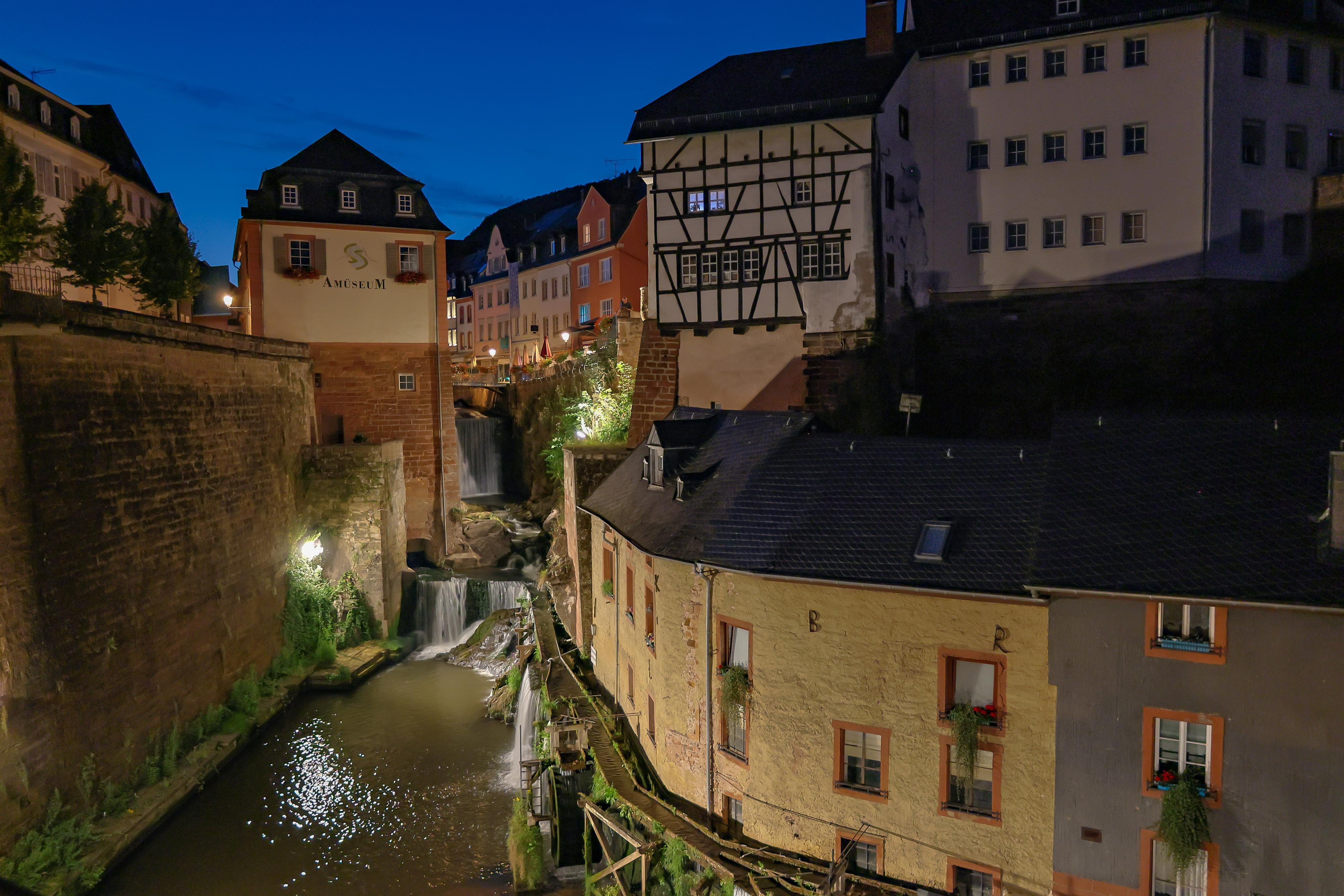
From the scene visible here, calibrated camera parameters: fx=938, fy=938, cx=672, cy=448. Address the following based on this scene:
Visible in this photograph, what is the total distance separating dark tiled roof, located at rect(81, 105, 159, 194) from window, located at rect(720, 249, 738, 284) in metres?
24.4

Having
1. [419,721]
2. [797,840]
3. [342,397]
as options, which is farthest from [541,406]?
[797,840]

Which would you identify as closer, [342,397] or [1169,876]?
[1169,876]

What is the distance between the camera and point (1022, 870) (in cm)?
1023

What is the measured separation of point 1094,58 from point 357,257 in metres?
21.5

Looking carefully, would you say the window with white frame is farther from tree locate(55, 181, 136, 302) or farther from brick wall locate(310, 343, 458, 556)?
tree locate(55, 181, 136, 302)

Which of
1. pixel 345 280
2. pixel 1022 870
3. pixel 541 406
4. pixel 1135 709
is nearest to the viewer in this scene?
pixel 1135 709

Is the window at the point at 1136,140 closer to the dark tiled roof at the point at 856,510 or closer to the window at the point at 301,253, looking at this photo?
the dark tiled roof at the point at 856,510

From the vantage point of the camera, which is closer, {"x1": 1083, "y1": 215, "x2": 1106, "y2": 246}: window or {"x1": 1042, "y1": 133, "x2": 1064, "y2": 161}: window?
{"x1": 1083, "y1": 215, "x2": 1106, "y2": 246}: window

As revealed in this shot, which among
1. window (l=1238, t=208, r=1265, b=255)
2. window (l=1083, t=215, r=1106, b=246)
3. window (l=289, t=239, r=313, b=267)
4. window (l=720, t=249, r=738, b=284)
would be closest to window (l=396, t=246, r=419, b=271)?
window (l=289, t=239, r=313, b=267)

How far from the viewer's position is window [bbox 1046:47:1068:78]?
22.7 meters

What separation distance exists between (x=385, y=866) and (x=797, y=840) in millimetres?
7784

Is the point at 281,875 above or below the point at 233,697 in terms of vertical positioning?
below

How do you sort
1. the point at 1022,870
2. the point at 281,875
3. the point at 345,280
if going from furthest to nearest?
the point at 345,280
the point at 281,875
the point at 1022,870

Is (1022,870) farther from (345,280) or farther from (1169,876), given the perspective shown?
(345,280)
